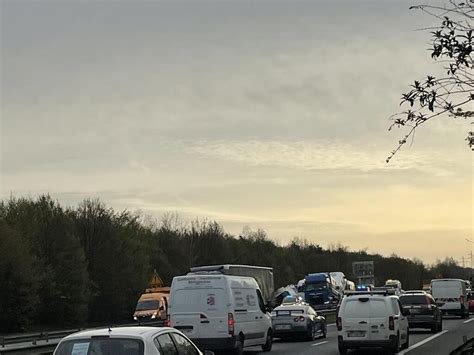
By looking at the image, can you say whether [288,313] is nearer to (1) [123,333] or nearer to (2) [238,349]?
(2) [238,349]

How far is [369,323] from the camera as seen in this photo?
23094 millimetres

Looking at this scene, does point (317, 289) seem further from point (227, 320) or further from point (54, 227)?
point (227, 320)

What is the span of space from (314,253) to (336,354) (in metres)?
134

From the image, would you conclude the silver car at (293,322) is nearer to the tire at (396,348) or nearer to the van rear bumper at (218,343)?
the tire at (396,348)

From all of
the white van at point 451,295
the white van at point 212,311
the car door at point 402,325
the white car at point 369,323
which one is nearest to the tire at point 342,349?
the white car at point 369,323

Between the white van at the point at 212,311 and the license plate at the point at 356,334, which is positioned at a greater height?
the white van at the point at 212,311

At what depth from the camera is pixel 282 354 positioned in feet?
79.2

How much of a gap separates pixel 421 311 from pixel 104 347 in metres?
28.5

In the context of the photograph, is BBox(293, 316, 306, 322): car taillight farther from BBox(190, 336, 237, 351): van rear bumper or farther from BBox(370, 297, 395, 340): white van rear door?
BBox(190, 336, 237, 351): van rear bumper

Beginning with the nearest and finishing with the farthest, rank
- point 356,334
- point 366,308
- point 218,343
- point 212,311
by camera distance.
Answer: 1. point 218,343
2. point 212,311
3. point 356,334
4. point 366,308

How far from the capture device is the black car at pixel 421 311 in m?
35.3

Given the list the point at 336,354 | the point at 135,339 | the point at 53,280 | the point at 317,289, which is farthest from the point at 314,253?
the point at 135,339

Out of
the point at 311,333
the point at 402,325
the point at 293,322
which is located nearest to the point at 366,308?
the point at 402,325

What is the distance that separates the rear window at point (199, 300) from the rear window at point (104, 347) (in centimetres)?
1313
